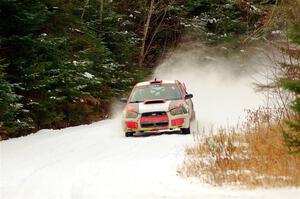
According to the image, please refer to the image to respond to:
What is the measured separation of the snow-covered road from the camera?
28.0 ft

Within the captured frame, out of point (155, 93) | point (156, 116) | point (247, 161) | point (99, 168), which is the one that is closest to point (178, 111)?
point (156, 116)

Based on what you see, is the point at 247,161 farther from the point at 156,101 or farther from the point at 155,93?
the point at 155,93

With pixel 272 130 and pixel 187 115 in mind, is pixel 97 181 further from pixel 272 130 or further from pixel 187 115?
pixel 187 115

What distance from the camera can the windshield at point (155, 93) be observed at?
1758 centimetres

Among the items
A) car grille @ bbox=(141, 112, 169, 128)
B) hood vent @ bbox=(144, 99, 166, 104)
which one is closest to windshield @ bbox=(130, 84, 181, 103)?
hood vent @ bbox=(144, 99, 166, 104)

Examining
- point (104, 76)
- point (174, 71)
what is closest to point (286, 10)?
point (104, 76)

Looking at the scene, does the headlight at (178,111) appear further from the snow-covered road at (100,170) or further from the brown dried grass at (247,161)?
the brown dried grass at (247,161)

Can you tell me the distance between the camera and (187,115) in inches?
651

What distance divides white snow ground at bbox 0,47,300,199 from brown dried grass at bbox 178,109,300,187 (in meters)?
0.30

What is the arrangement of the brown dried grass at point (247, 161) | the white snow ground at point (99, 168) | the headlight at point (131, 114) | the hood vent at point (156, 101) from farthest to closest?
the hood vent at point (156, 101) → the headlight at point (131, 114) → the brown dried grass at point (247, 161) → the white snow ground at point (99, 168)

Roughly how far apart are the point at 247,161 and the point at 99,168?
2948 mm

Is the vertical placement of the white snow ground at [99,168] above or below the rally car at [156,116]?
below

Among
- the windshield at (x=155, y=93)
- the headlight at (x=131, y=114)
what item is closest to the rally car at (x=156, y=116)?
the headlight at (x=131, y=114)

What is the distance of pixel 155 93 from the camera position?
17.8 meters
